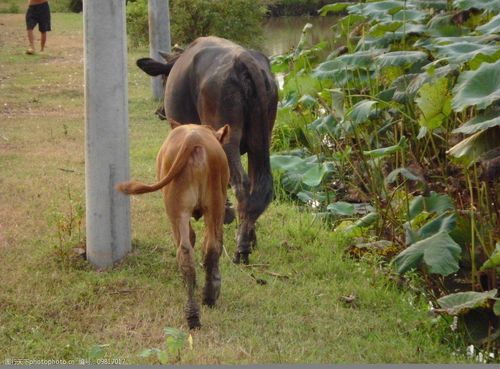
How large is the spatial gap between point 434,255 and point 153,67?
10.7 feet

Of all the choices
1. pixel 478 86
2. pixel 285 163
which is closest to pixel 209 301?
pixel 478 86

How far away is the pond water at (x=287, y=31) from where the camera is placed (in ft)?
76.1

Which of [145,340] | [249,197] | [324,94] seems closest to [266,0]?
[324,94]

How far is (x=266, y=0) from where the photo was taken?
93.9 feet

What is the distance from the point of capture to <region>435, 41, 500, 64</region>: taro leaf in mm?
6141

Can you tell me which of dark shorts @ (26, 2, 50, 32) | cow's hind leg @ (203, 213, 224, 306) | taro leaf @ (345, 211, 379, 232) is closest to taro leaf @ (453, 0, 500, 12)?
taro leaf @ (345, 211, 379, 232)

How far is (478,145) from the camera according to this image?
221 inches

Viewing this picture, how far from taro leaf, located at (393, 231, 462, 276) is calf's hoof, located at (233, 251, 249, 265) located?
1.44 metres

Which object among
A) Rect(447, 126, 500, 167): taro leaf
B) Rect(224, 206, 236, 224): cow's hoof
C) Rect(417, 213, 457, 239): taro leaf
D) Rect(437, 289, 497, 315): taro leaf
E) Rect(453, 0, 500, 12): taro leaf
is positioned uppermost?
Rect(453, 0, 500, 12): taro leaf

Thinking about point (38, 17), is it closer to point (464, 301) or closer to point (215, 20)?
point (215, 20)

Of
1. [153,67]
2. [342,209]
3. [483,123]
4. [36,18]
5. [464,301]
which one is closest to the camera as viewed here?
[483,123]

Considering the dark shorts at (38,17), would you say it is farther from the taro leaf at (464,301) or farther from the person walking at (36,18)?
the taro leaf at (464,301)

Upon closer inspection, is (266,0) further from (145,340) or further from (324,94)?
(145,340)

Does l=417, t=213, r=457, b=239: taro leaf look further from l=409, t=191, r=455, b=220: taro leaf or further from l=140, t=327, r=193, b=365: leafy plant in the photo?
l=140, t=327, r=193, b=365: leafy plant
